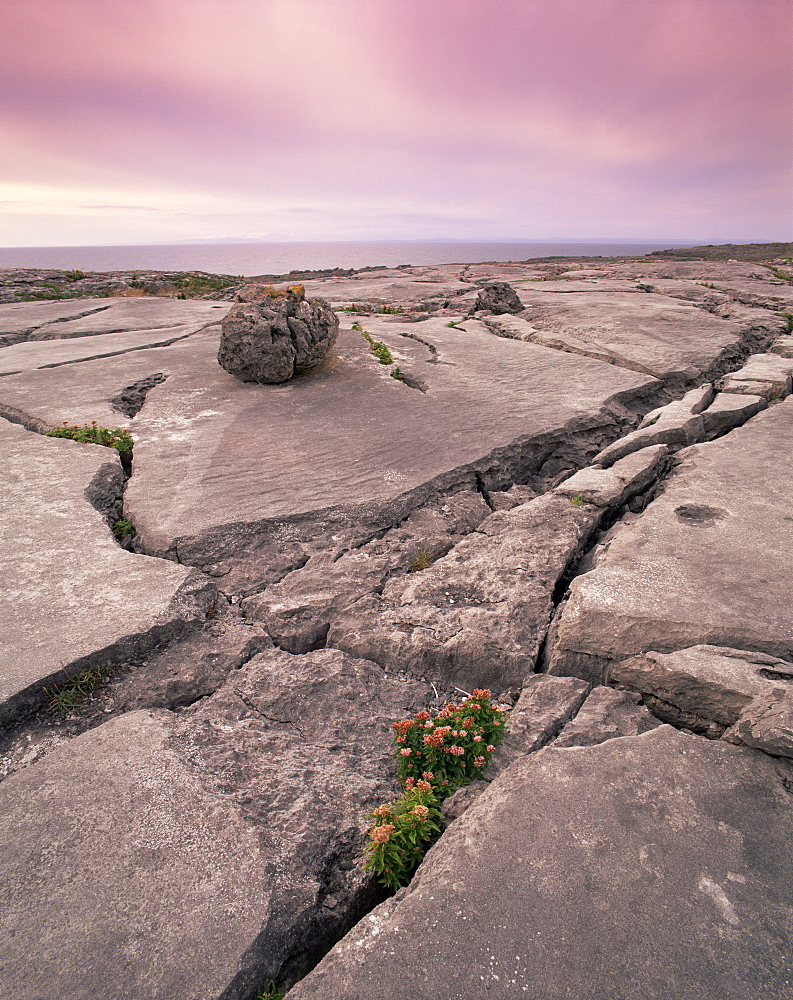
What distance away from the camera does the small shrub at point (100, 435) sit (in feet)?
16.8

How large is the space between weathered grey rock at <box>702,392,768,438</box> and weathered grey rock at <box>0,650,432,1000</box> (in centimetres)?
497

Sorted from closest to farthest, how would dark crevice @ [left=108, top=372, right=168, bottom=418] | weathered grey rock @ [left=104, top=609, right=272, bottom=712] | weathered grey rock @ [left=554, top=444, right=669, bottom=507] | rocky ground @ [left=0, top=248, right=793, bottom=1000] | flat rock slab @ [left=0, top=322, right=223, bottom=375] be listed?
rocky ground @ [left=0, top=248, right=793, bottom=1000], weathered grey rock @ [left=104, top=609, right=272, bottom=712], weathered grey rock @ [left=554, top=444, right=669, bottom=507], dark crevice @ [left=108, top=372, right=168, bottom=418], flat rock slab @ [left=0, top=322, right=223, bottom=375]

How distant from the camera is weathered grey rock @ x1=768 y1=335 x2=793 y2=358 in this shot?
8.33m

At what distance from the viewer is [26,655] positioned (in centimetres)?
266

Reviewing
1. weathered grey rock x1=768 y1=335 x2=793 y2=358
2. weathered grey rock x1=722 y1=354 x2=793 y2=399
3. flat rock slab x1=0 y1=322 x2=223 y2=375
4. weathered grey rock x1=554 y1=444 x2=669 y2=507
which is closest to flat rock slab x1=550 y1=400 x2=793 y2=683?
weathered grey rock x1=554 y1=444 x2=669 y2=507

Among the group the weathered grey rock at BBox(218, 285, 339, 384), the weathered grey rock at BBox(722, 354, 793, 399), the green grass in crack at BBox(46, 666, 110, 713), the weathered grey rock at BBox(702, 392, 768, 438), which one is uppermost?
the weathered grey rock at BBox(218, 285, 339, 384)

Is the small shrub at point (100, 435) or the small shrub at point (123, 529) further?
the small shrub at point (100, 435)

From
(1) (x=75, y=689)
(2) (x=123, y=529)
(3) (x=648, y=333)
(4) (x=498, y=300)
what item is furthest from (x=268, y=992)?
(4) (x=498, y=300)

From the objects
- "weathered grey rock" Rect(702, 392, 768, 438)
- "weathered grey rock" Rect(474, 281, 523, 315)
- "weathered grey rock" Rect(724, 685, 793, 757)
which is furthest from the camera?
"weathered grey rock" Rect(474, 281, 523, 315)

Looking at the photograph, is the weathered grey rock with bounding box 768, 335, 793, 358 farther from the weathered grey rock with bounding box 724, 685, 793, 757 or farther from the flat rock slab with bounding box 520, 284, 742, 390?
the weathered grey rock with bounding box 724, 685, 793, 757

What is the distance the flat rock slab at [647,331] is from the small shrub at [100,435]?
22.2 ft

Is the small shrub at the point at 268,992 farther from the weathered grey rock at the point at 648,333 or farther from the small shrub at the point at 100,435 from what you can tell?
the weathered grey rock at the point at 648,333

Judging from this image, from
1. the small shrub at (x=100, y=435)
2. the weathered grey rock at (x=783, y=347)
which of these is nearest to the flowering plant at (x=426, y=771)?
the small shrub at (x=100, y=435)

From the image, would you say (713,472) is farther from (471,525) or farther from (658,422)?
(471,525)
